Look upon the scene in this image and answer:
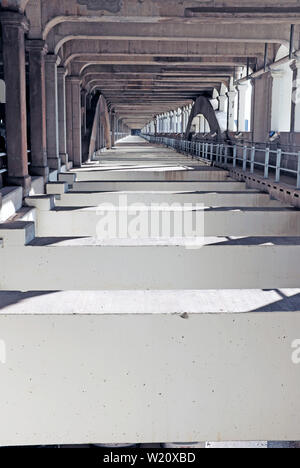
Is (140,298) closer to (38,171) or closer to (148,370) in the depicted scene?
(148,370)

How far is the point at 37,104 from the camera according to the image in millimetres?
15273

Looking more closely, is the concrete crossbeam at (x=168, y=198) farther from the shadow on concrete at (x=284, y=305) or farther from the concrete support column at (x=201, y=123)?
the concrete support column at (x=201, y=123)

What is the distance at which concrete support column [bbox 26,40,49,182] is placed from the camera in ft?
49.3

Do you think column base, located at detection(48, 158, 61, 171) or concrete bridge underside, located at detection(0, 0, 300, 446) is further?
column base, located at detection(48, 158, 61, 171)

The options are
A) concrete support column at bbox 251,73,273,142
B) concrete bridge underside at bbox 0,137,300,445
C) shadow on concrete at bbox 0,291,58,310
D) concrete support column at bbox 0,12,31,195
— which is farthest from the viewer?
concrete support column at bbox 251,73,273,142

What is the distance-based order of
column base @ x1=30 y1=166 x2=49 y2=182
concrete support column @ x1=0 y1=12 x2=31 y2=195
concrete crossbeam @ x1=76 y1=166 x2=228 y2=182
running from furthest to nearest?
concrete crossbeam @ x1=76 y1=166 x2=228 y2=182 → column base @ x1=30 y1=166 x2=49 y2=182 → concrete support column @ x1=0 y1=12 x2=31 y2=195

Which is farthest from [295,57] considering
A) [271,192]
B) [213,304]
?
[213,304]

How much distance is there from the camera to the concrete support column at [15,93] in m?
11.5

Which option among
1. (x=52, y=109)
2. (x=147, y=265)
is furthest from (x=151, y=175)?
(x=147, y=265)

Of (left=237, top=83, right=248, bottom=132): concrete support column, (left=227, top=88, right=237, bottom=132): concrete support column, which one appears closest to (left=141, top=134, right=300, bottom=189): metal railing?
(left=227, top=88, right=237, bottom=132): concrete support column

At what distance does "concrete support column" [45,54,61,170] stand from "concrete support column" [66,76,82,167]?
19.0ft

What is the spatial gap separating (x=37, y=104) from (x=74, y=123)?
9875 millimetres

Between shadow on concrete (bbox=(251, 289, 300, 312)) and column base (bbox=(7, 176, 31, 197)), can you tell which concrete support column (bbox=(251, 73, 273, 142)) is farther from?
shadow on concrete (bbox=(251, 289, 300, 312))

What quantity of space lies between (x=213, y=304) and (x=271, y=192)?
948 centimetres
